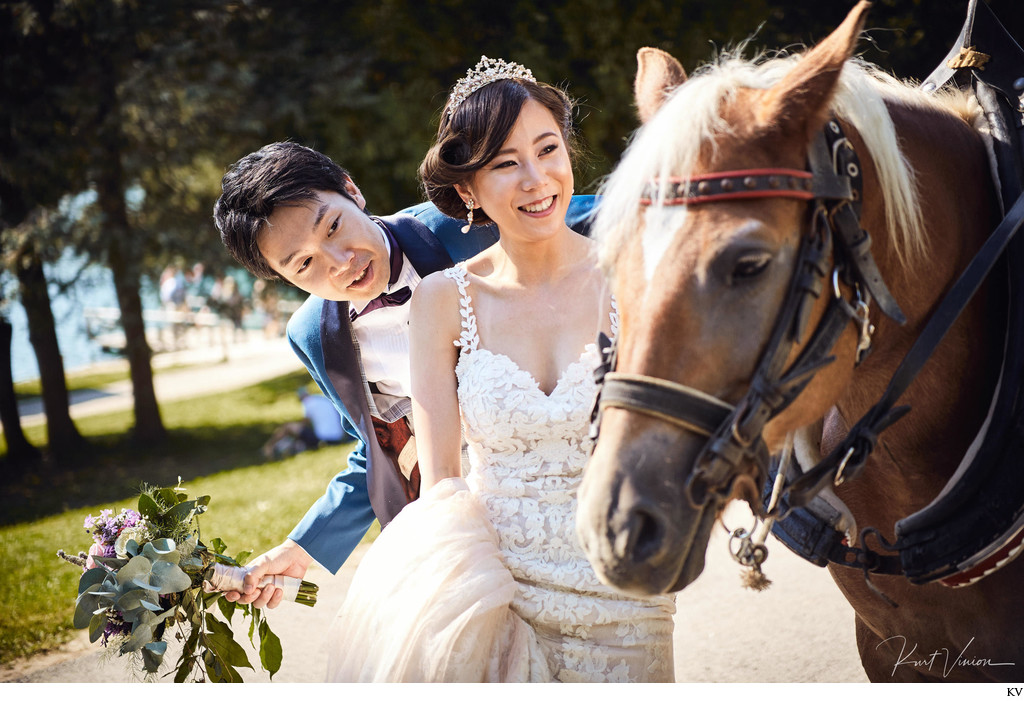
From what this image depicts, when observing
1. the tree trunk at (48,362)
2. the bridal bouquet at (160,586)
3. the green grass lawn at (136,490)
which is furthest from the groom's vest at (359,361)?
the tree trunk at (48,362)

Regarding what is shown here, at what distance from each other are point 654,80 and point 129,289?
8.61m

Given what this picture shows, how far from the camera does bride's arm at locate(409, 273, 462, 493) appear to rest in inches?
77.8

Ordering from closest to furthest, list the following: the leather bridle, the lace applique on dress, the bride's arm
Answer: the leather bridle, the lace applique on dress, the bride's arm

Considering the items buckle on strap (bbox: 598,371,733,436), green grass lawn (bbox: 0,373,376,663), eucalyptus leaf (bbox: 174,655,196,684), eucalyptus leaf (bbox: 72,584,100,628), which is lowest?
green grass lawn (bbox: 0,373,376,663)

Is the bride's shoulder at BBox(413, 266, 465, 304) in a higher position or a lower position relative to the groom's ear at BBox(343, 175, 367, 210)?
lower

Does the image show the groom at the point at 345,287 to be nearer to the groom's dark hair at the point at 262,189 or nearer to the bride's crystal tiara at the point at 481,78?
the groom's dark hair at the point at 262,189

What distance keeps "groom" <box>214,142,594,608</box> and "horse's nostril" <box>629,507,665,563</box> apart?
4.58ft

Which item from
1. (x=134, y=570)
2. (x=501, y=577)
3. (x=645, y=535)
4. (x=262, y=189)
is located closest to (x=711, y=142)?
(x=645, y=535)

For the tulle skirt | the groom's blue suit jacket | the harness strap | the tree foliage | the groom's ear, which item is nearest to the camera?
the harness strap

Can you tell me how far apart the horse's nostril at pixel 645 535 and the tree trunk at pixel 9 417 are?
9541 mm

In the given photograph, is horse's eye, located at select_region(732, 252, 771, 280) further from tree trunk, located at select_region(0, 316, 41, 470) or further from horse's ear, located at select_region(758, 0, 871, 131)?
tree trunk, located at select_region(0, 316, 41, 470)

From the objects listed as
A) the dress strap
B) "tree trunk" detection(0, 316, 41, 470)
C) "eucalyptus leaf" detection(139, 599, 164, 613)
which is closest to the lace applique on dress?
the dress strap
